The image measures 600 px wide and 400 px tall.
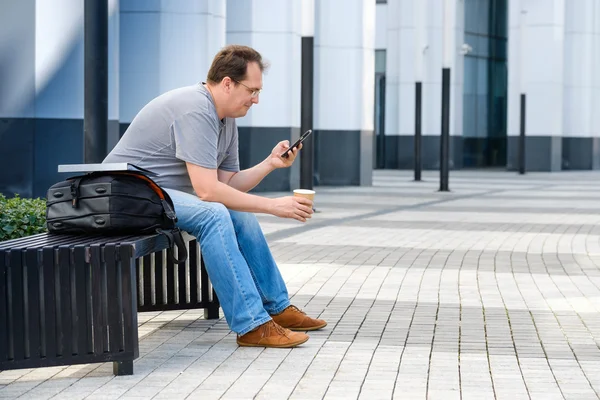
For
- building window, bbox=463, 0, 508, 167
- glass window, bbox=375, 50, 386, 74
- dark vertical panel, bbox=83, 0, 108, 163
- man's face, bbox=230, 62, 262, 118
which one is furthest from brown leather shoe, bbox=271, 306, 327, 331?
building window, bbox=463, 0, 508, 167

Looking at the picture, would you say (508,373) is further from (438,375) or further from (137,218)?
(137,218)

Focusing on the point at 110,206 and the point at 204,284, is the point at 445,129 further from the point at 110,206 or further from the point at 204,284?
the point at 110,206

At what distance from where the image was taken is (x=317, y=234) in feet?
42.7

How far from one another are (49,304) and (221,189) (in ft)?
4.03

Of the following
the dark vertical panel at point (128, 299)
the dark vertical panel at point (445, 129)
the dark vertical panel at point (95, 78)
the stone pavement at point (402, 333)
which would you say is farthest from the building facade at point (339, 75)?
Answer: the dark vertical panel at point (128, 299)

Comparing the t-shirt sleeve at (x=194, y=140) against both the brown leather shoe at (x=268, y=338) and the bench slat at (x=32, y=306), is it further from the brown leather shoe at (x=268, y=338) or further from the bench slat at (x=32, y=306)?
the bench slat at (x=32, y=306)

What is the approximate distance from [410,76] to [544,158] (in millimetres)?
5307

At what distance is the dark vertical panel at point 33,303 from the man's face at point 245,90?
150 centimetres

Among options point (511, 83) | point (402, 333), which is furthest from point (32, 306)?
point (511, 83)

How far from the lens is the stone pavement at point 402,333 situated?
504 centimetres

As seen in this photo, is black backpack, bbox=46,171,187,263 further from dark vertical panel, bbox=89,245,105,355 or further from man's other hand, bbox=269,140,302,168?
man's other hand, bbox=269,140,302,168

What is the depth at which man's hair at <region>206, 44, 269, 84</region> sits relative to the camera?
604 cm

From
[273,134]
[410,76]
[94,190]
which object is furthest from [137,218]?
[410,76]

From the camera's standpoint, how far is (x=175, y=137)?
5.89m
